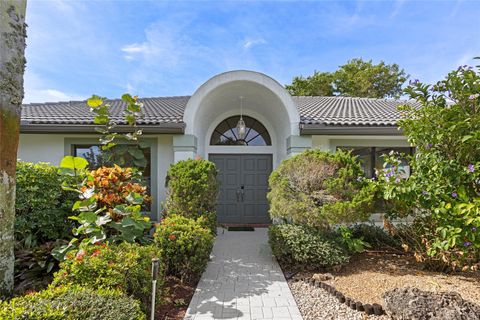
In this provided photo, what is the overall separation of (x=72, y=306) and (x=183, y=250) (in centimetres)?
243

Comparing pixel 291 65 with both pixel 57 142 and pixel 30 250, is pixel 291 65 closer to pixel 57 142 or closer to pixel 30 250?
pixel 57 142

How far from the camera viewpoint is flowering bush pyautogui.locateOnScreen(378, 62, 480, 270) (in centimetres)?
437

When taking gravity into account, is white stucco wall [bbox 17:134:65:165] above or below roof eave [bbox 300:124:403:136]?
below

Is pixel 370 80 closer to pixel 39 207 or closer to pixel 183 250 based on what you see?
pixel 183 250

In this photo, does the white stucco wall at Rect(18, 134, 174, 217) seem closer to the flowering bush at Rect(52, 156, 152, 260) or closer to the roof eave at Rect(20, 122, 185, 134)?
the roof eave at Rect(20, 122, 185, 134)

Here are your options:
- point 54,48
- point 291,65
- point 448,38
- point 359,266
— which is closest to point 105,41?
point 54,48

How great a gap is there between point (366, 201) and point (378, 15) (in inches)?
203

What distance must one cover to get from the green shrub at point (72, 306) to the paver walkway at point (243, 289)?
1371 mm

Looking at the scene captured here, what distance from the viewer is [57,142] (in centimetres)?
877

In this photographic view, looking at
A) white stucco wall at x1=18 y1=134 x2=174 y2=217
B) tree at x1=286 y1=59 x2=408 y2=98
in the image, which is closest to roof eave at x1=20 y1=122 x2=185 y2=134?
white stucco wall at x1=18 y1=134 x2=174 y2=217

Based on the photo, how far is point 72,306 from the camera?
2.41 metres

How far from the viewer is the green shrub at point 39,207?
16.0 ft

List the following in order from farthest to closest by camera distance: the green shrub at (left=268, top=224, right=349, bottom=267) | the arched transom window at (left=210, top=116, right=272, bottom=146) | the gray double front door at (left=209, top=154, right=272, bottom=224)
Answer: the arched transom window at (left=210, top=116, right=272, bottom=146), the gray double front door at (left=209, top=154, right=272, bottom=224), the green shrub at (left=268, top=224, right=349, bottom=267)

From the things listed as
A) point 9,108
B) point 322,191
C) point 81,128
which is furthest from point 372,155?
point 81,128
